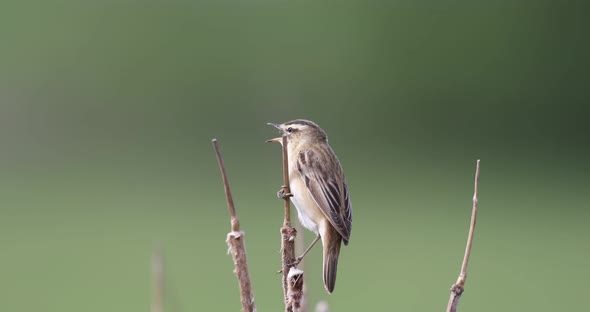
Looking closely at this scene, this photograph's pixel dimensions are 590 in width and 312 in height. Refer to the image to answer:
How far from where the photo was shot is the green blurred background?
11.7 metres

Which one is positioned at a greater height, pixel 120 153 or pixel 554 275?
pixel 120 153

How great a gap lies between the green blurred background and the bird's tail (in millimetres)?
6569

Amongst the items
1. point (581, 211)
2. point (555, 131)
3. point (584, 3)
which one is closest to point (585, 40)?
point (584, 3)

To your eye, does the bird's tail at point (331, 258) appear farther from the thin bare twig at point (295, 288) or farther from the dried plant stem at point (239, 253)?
the dried plant stem at point (239, 253)

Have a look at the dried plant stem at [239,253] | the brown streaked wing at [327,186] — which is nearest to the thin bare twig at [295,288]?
the dried plant stem at [239,253]

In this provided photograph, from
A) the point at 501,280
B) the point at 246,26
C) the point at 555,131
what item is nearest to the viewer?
the point at 501,280

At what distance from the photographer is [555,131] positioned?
19859 millimetres

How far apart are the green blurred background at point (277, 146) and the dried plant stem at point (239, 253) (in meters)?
7.63

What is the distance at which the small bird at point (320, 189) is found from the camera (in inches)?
120

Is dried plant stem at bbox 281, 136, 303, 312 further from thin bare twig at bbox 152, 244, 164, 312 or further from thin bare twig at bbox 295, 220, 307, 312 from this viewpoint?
→ thin bare twig at bbox 152, 244, 164, 312

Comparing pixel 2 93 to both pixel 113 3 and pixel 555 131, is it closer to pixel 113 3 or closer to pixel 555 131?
pixel 113 3

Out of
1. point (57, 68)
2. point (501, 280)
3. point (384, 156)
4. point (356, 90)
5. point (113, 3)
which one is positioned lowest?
point (501, 280)

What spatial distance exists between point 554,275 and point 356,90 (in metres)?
9.21

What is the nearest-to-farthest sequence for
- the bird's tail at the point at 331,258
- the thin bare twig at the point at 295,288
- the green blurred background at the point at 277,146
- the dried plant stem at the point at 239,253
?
the dried plant stem at the point at 239,253 < the thin bare twig at the point at 295,288 < the bird's tail at the point at 331,258 < the green blurred background at the point at 277,146
